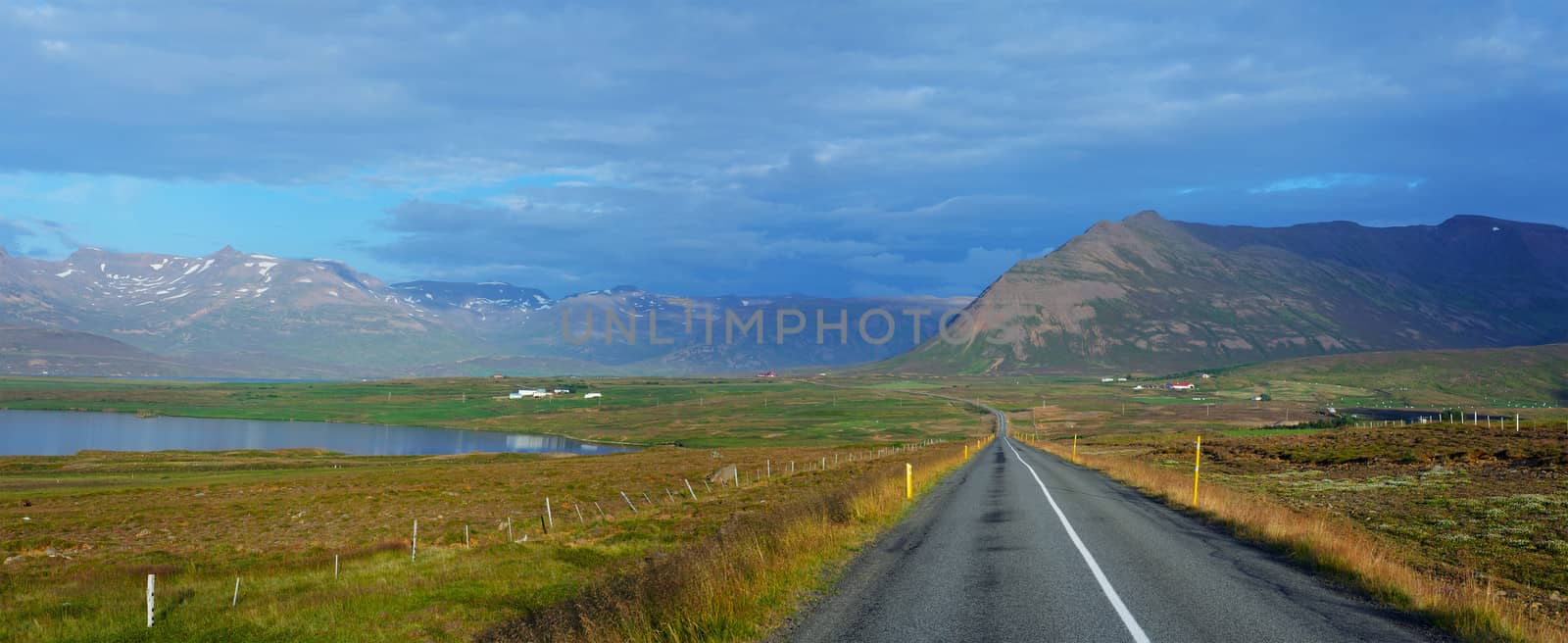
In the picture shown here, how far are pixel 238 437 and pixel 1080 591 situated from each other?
179 m

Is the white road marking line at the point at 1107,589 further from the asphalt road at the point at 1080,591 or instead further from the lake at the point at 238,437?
the lake at the point at 238,437

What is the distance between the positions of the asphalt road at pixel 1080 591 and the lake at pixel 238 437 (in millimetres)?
113413

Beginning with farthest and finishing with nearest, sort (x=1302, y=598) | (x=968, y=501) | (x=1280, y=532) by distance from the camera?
(x=968, y=501), (x=1280, y=532), (x=1302, y=598)

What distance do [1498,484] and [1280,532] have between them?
66.9 ft

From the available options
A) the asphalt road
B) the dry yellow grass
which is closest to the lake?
the dry yellow grass

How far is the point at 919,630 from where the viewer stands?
1014cm

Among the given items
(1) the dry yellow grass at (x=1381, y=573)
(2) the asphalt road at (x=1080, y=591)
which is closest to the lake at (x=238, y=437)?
(1) the dry yellow grass at (x=1381, y=573)

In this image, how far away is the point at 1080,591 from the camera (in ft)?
40.1

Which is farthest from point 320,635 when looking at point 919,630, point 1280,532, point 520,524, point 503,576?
point 520,524

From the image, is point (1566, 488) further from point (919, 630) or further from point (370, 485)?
point (370, 485)

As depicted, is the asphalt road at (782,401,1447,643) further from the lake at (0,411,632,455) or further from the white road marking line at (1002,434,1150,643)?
the lake at (0,411,632,455)

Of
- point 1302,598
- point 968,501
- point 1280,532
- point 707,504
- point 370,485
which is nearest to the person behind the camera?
point 1302,598

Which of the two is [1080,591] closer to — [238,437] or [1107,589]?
[1107,589]

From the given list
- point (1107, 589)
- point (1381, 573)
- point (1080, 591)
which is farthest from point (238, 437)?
point (1381, 573)
